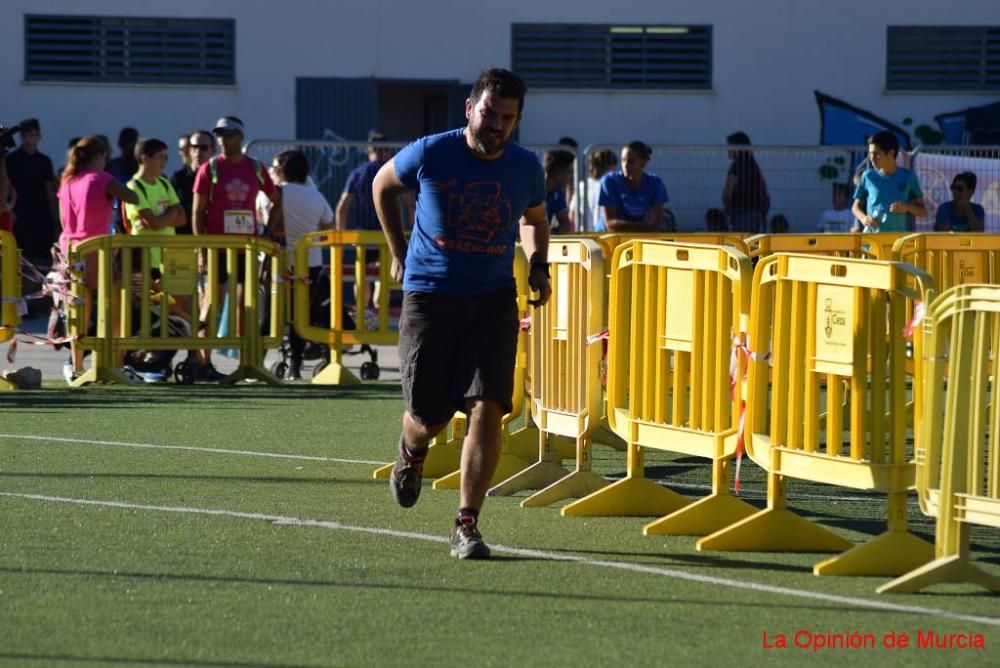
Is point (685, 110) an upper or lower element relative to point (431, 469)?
upper

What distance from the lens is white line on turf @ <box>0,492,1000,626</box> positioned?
6777 millimetres

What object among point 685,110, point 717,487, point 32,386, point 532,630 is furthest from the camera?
point 685,110

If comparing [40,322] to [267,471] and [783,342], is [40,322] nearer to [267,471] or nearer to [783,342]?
[267,471]

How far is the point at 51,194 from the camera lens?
22.0 meters

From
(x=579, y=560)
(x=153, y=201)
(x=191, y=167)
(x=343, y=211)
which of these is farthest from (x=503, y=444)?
(x=191, y=167)

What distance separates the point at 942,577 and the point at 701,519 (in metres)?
1.56

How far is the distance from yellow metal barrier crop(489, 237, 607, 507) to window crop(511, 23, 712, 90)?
1969 cm

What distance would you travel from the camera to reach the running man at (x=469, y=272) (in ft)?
25.8

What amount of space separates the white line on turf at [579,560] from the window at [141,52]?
784 inches

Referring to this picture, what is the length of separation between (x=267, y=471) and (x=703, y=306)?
2946 millimetres

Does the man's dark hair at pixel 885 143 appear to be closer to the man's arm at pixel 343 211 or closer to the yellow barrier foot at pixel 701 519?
the man's arm at pixel 343 211

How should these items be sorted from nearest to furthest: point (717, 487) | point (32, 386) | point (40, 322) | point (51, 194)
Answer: point (717, 487), point (32, 386), point (51, 194), point (40, 322)

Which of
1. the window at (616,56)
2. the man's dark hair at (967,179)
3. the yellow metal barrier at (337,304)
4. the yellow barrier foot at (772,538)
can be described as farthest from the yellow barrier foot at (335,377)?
the window at (616,56)

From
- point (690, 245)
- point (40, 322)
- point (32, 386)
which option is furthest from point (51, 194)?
point (690, 245)
